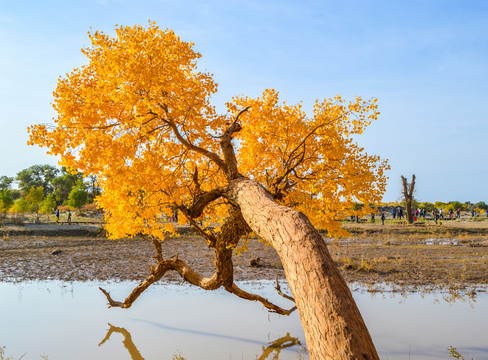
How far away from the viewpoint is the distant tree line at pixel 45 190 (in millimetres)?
45453

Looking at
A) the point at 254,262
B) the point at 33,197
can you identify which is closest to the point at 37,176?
the point at 33,197

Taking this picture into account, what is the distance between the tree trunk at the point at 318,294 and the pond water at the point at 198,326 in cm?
499

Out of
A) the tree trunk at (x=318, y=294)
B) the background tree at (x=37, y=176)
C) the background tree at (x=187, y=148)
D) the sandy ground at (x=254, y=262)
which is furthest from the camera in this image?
the background tree at (x=37, y=176)

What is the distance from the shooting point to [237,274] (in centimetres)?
1717

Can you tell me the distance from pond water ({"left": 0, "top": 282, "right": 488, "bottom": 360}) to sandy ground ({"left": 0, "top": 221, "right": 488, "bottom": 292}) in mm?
2243

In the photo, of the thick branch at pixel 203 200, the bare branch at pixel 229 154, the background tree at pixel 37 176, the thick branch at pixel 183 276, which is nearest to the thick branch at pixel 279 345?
the thick branch at pixel 183 276

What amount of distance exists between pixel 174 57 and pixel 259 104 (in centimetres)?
250

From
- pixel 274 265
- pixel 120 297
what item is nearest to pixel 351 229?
pixel 274 265

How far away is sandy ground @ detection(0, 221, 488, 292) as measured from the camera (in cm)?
1616

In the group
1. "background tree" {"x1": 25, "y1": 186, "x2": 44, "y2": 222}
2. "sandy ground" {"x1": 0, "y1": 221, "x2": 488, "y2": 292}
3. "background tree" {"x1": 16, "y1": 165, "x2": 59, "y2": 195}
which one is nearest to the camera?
"sandy ground" {"x1": 0, "y1": 221, "x2": 488, "y2": 292}

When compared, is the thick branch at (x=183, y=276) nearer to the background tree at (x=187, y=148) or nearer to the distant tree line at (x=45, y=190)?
the background tree at (x=187, y=148)

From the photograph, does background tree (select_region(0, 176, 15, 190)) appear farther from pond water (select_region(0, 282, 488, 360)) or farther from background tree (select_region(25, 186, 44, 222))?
pond water (select_region(0, 282, 488, 360))

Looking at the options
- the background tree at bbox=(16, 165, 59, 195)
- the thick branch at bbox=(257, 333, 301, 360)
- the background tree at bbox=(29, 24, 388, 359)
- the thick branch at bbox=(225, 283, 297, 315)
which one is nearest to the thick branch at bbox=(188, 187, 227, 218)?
the background tree at bbox=(29, 24, 388, 359)

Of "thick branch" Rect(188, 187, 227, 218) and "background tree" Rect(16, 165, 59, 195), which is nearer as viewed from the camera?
"thick branch" Rect(188, 187, 227, 218)
